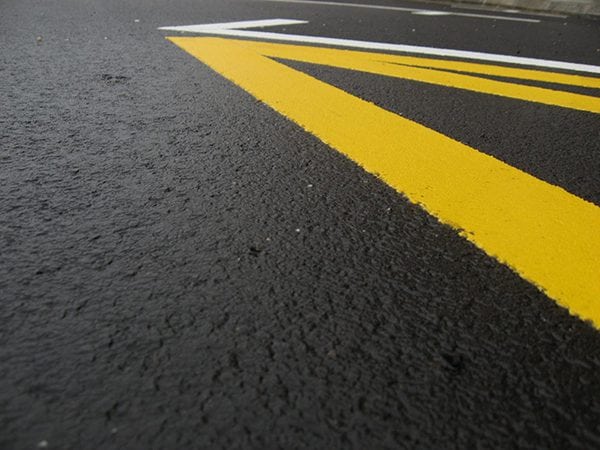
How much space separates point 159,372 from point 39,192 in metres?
0.98

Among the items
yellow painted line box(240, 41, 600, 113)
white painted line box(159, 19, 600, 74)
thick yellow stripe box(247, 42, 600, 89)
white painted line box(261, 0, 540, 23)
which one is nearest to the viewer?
yellow painted line box(240, 41, 600, 113)

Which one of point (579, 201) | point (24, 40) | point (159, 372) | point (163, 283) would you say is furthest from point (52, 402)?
point (24, 40)

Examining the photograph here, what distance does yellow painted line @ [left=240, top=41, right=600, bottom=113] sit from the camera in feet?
10.4

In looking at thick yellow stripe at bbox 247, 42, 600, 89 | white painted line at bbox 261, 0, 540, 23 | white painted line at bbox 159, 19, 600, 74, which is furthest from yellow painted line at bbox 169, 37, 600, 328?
white painted line at bbox 261, 0, 540, 23

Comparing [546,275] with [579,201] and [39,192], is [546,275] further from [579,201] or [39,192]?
[39,192]

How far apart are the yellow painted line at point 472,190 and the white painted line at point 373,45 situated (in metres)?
1.57

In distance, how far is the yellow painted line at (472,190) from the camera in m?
1.46

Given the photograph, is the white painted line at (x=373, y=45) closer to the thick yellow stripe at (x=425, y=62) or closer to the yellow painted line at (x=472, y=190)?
the thick yellow stripe at (x=425, y=62)

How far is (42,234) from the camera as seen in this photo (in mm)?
1529

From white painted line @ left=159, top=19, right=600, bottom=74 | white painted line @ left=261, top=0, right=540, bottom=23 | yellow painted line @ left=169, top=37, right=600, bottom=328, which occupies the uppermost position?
yellow painted line @ left=169, top=37, right=600, bottom=328

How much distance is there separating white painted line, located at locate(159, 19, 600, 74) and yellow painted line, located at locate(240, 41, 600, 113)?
0.93 feet

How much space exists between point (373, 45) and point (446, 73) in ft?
3.54

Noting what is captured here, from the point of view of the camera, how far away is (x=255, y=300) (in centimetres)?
129

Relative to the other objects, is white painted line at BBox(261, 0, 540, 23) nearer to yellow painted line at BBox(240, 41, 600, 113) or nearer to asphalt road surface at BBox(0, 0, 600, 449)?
yellow painted line at BBox(240, 41, 600, 113)
